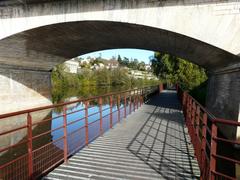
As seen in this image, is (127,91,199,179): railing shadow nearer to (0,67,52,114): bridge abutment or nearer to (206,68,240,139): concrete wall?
(206,68,240,139): concrete wall

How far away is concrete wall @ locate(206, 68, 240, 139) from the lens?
849cm

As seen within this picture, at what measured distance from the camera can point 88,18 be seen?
956 cm

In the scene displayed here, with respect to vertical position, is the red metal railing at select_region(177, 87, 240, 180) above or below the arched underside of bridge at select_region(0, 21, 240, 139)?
below

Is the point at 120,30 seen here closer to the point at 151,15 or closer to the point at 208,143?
the point at 151,15

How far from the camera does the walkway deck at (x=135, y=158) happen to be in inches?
157

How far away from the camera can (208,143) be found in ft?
11.6

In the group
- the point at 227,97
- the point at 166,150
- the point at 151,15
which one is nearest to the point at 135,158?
the point at 166,150

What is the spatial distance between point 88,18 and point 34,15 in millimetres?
3038

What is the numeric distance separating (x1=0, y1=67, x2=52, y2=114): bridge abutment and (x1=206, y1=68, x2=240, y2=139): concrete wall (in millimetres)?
13917

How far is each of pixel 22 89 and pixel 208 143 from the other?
51.4 feet

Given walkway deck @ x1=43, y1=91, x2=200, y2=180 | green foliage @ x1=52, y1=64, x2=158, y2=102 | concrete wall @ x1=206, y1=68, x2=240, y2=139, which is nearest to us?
walkway deck @ x1=43, y1=91, x2=200, y2=180

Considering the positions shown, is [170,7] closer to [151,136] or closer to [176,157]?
[151,136]

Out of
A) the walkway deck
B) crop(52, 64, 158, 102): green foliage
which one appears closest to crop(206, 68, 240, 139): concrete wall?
the walkway deck

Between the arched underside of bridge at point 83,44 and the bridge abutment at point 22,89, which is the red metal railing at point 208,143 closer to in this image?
the arched underside of bridge at point 83,44
